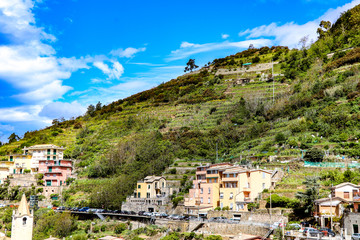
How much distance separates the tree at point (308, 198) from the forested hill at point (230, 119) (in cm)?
1438

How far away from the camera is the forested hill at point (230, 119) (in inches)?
2697

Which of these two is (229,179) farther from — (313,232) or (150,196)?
(313,232)

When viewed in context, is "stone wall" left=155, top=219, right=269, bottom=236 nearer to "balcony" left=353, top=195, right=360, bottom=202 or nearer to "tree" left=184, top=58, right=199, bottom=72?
"balcony" left=353, top=195, right=360, bottom=202

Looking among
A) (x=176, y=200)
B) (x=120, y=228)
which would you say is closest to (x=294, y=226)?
(x=176, y=200)

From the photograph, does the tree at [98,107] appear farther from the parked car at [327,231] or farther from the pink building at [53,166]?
the parked car at [327,231]

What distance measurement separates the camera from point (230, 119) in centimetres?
9312

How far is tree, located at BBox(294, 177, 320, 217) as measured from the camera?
143 feet

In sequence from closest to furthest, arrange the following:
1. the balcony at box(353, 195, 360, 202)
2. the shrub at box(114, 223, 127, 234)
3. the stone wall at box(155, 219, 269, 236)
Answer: the balcony at box(353, 195, 360, 202) < the stone wall at box(155, 219, 269, 236) < the shrub at box(114, 223, 127, 234)

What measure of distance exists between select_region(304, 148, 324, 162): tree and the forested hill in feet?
9.02

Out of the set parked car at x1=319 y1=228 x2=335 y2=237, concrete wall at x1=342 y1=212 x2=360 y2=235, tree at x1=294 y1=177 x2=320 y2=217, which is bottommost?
parked car at x1=319 y1=228 x2=335 y2=237

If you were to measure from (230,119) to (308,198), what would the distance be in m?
50.3

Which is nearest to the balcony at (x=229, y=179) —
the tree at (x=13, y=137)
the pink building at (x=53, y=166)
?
the pink building at (x=53, y=166)

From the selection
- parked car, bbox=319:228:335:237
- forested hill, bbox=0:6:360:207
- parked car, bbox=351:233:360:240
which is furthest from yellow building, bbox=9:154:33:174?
parked car, bbox=351:233:360:240

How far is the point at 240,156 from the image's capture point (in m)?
69.9
